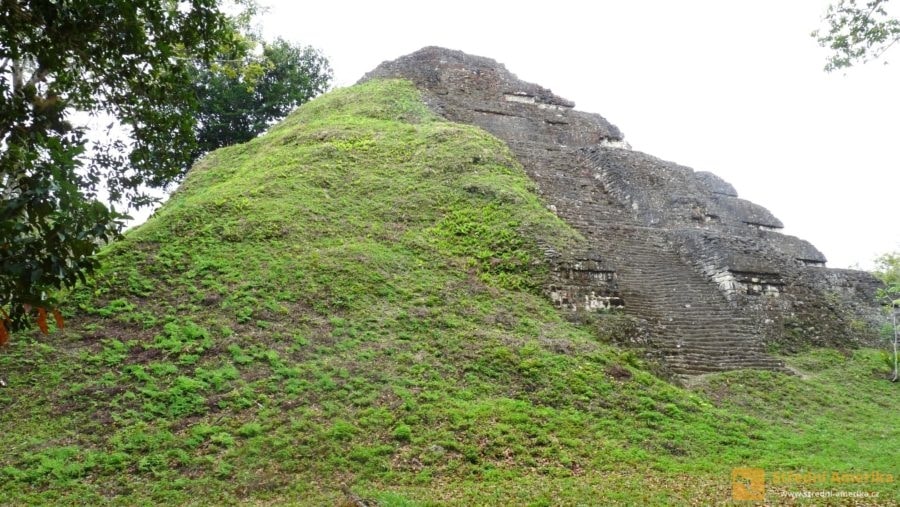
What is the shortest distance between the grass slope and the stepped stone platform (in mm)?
736

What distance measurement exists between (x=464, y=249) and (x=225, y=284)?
4.43m

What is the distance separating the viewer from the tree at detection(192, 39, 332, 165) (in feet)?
75.7

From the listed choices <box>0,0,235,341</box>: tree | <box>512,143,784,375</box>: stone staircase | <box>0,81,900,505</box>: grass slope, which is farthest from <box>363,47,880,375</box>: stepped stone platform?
<box>0,0,235,341</box>: tree

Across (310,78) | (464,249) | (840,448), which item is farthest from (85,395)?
(310,78)

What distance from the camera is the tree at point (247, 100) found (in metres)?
23.1

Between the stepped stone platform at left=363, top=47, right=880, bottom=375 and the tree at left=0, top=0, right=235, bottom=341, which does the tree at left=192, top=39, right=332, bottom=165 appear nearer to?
the stepped stone platform at left=363, top=47, right=880, bottom=375

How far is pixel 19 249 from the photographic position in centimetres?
350

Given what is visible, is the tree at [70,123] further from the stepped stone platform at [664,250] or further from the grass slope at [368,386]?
the stepped stone platform at [664,250]

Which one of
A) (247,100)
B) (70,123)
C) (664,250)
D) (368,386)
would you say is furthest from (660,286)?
(247,100)

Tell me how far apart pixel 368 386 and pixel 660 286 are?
288 inches

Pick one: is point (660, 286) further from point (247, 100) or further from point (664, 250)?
point (247, 100)

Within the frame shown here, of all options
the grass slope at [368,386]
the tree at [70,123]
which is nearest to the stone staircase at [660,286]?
the grass slope at [368,386]

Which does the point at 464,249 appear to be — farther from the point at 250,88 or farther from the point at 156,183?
the point at 156,183

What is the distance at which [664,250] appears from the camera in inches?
559
